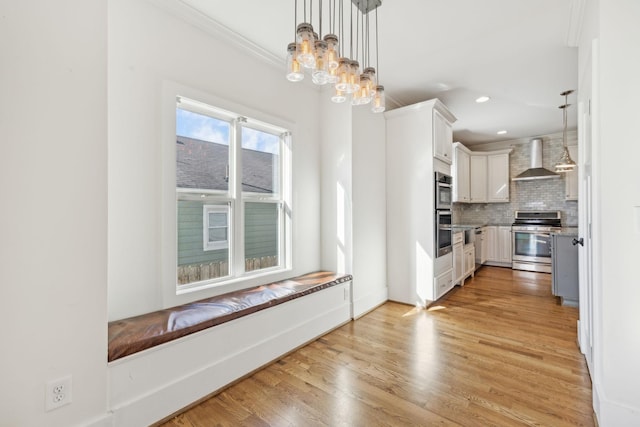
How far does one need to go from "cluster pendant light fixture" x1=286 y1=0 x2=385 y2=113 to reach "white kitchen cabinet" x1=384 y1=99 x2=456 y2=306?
137 cm

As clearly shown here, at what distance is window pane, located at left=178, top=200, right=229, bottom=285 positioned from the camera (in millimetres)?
2246

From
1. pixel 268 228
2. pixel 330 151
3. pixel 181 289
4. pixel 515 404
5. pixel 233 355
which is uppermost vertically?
pixel 330 151

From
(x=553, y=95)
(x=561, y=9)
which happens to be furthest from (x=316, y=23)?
(x=553, y=95)

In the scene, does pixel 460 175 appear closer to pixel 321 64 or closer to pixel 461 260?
pixel 461 260

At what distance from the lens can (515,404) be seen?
1.73 metres

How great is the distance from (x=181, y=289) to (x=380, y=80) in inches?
117

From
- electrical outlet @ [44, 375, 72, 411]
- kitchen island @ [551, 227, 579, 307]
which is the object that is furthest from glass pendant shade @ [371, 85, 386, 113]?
kitchen island @ [551, 227, 579, 307]

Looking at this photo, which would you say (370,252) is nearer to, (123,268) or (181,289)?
(181,289)

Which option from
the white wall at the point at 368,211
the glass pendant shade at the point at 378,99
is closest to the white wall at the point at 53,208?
the glass pendant shade at the point at 378,99

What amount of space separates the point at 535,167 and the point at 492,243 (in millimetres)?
1736

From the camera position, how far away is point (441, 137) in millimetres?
3646

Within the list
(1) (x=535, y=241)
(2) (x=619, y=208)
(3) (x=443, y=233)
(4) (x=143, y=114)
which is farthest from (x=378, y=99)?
(1) (x=535, y=241)

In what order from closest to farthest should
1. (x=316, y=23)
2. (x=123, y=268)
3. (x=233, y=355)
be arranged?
(x=123, y=268)
(x=233, y=355)
(x=316, y=23)

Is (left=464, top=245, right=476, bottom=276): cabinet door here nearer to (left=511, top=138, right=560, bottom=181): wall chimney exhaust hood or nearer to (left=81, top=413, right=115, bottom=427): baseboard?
(left=511, top=138, right=560, bottom=181): wall chimney exhaust hood
